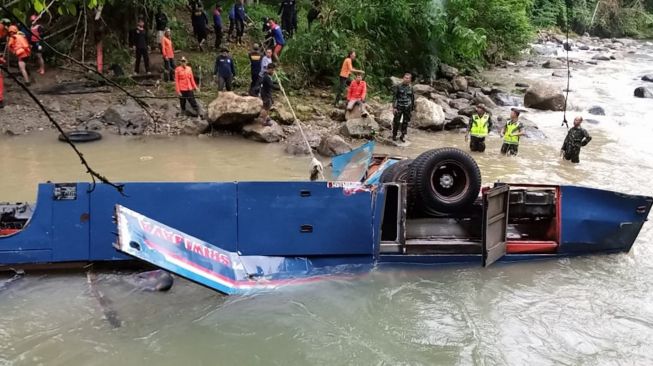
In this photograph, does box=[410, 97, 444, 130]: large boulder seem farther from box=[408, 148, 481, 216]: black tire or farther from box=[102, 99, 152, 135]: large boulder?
box=[408, 148, 481, 216]: black tire

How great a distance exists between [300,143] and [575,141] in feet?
20.9

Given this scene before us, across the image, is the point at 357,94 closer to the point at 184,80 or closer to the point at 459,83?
the point at 184,80

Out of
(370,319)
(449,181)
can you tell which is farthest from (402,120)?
(370,319)

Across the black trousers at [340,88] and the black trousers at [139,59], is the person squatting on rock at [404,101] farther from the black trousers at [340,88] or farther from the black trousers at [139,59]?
the black trousers at [139,59]

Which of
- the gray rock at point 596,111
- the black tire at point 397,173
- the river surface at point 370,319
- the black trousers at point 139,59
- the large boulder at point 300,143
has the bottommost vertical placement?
the river surface at point 370,319

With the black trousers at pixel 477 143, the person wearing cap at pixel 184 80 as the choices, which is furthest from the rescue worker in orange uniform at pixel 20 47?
the black trousers at pixel 477 143

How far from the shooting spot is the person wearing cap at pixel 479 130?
13.6 metres

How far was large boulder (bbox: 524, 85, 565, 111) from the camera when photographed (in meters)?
19.6

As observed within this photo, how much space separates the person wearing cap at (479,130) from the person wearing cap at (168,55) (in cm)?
837

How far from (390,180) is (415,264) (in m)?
1.15

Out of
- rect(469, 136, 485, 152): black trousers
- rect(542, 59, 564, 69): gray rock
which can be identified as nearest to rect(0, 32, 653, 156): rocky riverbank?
rect(469, 136, 485, 152): black trousers

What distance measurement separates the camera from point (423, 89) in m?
19.1

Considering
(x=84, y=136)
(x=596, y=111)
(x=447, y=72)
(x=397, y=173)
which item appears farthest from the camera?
(x=447, y=72)

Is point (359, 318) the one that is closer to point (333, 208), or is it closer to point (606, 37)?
point (333, 208)
